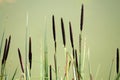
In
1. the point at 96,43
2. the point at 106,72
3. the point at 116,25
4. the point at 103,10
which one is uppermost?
the point at 103,10

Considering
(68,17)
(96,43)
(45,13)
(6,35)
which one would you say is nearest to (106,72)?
(96,43)

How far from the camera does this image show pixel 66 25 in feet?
4.78

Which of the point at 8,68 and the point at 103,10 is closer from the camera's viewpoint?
the point at 8,68

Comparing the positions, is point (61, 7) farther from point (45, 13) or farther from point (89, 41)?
point (89, 41)

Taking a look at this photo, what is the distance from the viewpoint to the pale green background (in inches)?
55.8

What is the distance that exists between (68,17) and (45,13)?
16 centimetres

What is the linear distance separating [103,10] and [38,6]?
44 cm

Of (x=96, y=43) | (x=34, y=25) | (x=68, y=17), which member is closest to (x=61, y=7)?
(x=68, y=17)

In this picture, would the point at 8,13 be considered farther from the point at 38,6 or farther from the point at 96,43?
the point at 96,43

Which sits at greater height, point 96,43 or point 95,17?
point 95,17

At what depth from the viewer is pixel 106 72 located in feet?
4.62

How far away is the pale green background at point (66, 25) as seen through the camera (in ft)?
4.65

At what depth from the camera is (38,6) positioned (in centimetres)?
146

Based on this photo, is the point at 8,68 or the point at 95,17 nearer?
the point at 8,68
